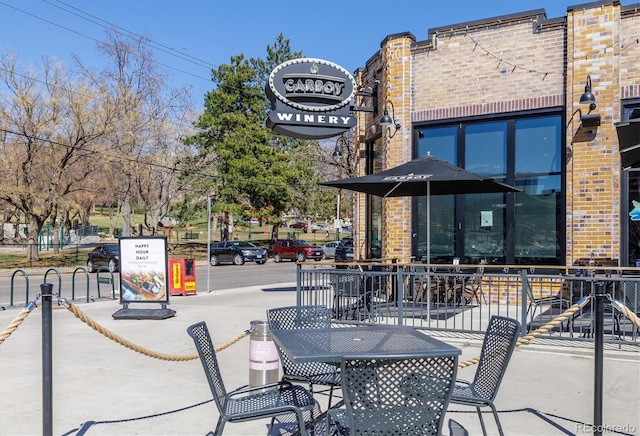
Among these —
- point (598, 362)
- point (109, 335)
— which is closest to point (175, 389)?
point (109, 335)

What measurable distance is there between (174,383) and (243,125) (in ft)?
122

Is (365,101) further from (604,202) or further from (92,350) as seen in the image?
(92,350)

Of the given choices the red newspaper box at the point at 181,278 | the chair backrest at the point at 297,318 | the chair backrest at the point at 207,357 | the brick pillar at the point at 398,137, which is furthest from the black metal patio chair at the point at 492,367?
the red newspaper box at the point at 181,278

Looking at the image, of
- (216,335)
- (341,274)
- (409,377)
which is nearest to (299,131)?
(341,274)

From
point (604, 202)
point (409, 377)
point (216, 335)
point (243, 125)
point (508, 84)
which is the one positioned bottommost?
point (216, 335)

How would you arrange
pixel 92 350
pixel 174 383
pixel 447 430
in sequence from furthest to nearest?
pixel 92 350, pixel 174 383, pixel 447 430

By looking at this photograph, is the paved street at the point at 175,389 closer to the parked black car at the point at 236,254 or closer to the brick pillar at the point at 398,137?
the brick pillar at the point at 398,137

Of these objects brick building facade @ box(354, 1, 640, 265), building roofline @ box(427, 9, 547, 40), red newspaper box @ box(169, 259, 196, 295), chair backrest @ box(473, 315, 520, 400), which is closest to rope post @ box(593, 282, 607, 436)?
chair backrest @ box(473, 315, 520, 400)

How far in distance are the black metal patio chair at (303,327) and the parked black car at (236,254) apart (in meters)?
30.9

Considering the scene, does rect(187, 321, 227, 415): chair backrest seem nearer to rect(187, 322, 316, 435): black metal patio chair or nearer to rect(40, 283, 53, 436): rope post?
rect(187, 322, 316, 435): black metal patio chair

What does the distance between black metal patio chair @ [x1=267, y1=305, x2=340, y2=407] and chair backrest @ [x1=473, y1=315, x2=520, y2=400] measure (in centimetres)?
111

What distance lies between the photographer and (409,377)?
3174 millimetres

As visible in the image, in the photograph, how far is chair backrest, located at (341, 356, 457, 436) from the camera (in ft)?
10.2

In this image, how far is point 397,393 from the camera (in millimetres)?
3158
